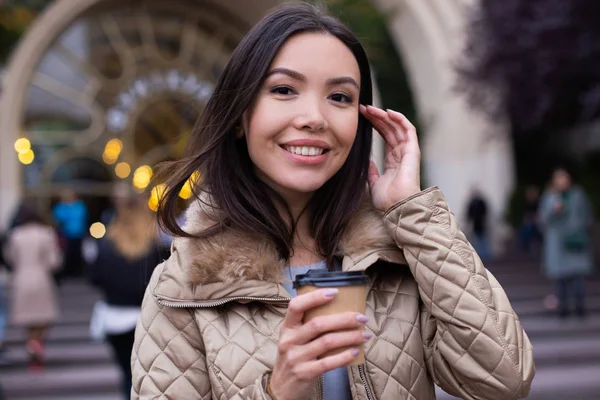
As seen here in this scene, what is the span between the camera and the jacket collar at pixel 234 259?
1.96 m

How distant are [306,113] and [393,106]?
20670 millimetres

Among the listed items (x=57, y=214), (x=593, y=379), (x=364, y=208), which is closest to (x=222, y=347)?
(x=364, y=208)

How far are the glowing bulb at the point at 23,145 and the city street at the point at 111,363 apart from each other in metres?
5.91

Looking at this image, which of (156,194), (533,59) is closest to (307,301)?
(156,194)

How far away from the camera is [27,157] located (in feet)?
60.7

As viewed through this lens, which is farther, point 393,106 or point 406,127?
point 393,106

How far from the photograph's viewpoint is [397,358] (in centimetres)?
194

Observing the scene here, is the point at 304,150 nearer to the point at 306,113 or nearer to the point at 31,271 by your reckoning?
the point at 306,113

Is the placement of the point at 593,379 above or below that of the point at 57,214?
below

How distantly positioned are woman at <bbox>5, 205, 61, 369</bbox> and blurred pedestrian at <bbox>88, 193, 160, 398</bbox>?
11.2ft

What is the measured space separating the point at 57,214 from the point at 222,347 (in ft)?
49.1

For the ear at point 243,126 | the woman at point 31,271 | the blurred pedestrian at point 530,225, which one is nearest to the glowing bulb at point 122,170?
the blurred pedestrian at point 530,225

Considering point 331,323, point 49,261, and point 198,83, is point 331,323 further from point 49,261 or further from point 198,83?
point 198,83

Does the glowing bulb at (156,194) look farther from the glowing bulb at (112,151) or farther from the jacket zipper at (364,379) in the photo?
the glowing bulb at (112,151)
